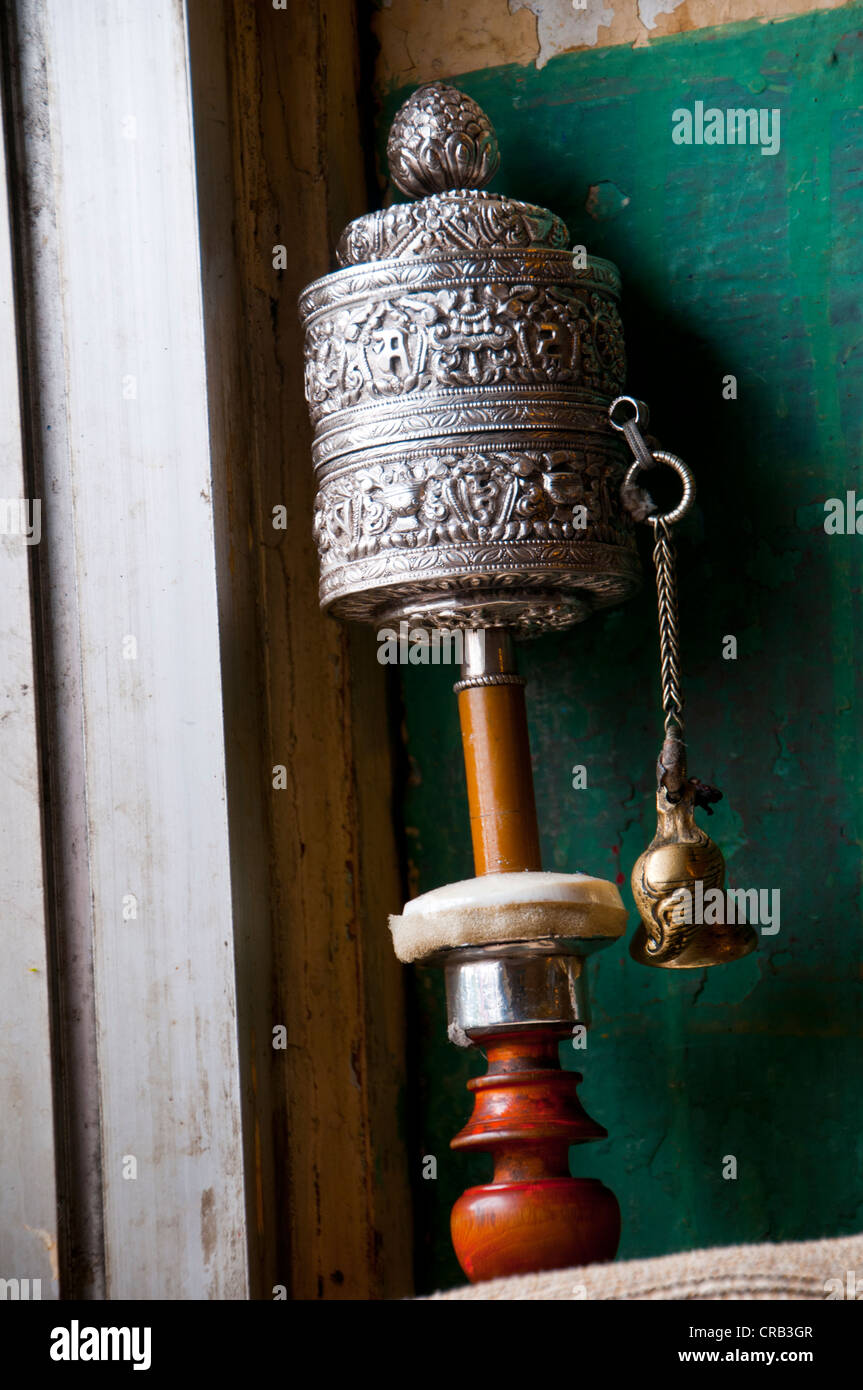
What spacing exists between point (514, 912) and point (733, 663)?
1.34ft

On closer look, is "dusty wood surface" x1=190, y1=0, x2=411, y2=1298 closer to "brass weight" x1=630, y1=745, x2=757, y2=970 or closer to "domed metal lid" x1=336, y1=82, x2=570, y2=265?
"domed metal lid" x1=336, y1=82, x2=570, y2=265

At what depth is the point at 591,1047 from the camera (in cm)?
152

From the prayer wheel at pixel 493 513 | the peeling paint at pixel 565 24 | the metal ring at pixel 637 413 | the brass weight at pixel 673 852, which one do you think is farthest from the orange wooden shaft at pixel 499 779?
the peeling paint at pixel 565 24

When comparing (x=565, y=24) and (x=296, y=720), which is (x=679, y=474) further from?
(x=565, y=24)

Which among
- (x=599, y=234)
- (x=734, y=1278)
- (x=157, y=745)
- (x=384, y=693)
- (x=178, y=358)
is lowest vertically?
(x=734, y=1278)

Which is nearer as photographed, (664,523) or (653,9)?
(664,523)

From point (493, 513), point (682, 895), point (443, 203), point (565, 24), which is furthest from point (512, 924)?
point (565, 24)

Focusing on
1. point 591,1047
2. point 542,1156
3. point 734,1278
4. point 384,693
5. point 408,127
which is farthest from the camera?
point 384,693

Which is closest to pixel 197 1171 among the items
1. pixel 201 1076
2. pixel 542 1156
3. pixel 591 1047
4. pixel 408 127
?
pixel 201 1076

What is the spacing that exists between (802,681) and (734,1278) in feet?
2.16

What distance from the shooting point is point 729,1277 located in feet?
3.31

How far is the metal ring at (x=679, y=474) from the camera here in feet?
4.35

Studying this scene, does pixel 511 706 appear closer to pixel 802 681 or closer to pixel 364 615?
pixel 364 615

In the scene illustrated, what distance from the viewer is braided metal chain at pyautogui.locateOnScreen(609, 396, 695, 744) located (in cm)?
133
